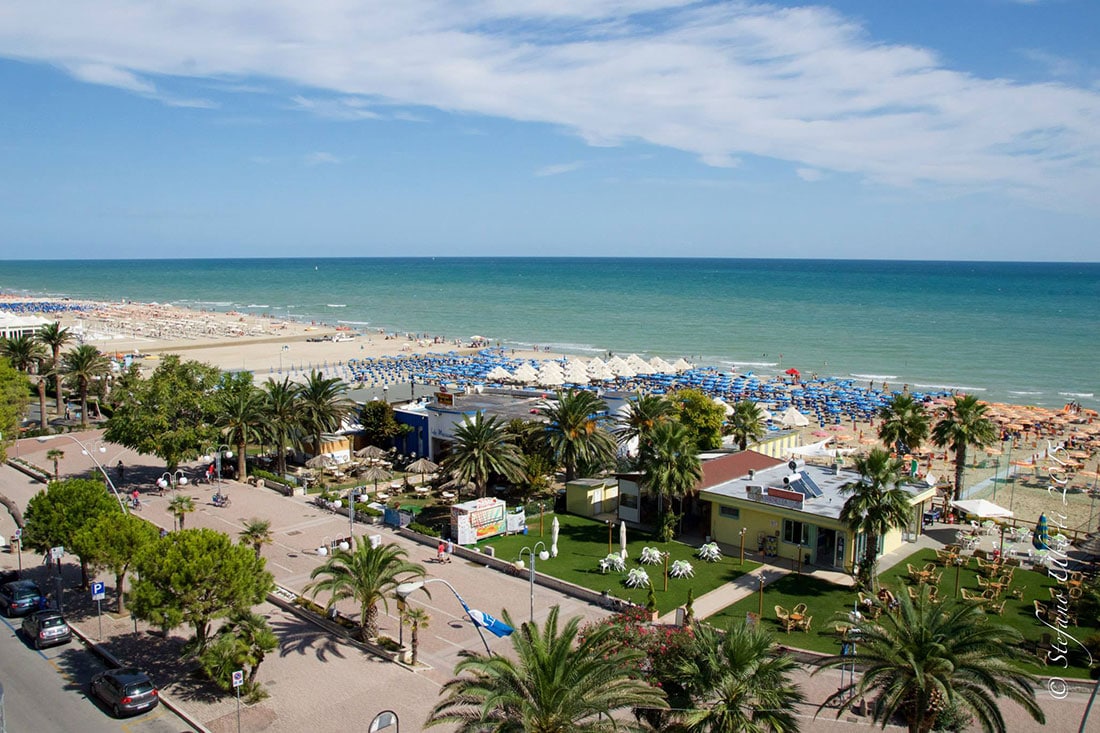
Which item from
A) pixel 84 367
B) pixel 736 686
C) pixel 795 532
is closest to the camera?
pixel 736 686

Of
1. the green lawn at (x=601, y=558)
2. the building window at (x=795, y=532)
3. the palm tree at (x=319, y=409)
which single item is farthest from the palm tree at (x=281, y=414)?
the building window at (x=795, y=532)

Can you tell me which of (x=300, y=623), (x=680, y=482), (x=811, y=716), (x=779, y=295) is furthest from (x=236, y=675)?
(x=779, y=295)

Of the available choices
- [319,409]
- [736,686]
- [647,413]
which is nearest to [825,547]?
[647,413]

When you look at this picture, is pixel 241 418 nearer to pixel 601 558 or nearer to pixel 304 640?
pixel 304 640

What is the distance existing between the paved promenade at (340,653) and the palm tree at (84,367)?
60.2 ft

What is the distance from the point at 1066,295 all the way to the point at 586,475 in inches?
7094

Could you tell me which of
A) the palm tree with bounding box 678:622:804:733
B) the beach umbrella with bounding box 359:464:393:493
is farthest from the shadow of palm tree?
the beach umbrella with bounding box 359:464:393:493

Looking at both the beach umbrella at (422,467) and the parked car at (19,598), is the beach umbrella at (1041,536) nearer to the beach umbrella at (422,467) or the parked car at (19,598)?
the beach umbrella at (422,467)

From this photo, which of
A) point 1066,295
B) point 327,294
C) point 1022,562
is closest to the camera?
point 1022,562

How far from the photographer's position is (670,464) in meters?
29.7

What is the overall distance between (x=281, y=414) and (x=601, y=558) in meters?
18.7

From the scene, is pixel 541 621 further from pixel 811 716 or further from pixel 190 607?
pixel 190 607

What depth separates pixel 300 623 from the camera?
2334cm

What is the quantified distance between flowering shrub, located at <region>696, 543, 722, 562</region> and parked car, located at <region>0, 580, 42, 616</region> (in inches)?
821
